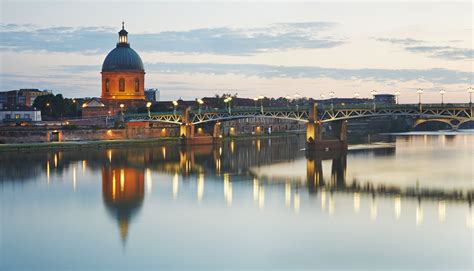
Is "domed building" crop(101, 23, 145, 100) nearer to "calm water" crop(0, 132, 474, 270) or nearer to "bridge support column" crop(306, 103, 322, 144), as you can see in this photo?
"bridge support column" crop(306, 103, 322, 144)

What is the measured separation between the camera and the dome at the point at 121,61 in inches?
4638

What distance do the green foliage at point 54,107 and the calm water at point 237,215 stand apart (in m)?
52.8

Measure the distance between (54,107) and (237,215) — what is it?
85.3 metres

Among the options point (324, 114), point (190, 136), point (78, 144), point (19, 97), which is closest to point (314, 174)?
point (324, 114)

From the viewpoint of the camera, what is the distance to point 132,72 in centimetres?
11800

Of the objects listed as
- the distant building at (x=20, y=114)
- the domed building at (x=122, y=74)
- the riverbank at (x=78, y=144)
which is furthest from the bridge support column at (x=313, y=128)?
the domed building at (x=122, y=74)

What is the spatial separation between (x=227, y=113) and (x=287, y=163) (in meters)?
28.3

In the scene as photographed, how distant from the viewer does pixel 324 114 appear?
81.1 metres

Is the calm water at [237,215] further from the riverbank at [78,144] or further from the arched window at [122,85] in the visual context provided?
the arched window at [122,85]

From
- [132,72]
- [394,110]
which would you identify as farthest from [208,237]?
[132,72]

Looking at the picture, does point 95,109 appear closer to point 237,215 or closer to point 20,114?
point 20,114

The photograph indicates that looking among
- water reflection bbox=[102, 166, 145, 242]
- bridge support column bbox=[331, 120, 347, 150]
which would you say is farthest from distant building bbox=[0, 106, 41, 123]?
water reflection bbox=[102, 166, 145, 242]

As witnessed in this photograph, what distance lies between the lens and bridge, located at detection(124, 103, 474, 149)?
7150 cm

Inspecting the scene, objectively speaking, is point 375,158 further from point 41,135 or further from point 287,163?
point 41,135
